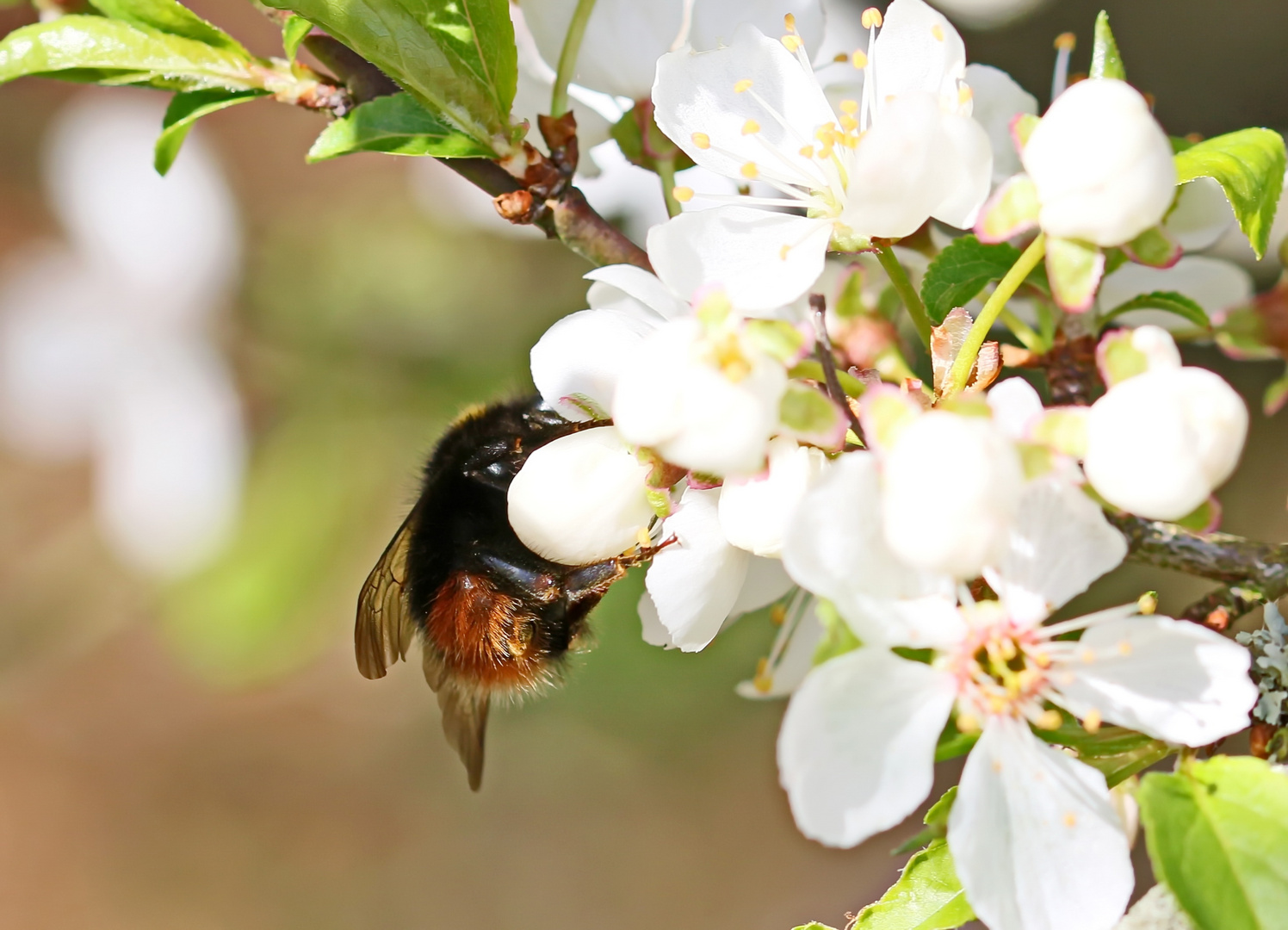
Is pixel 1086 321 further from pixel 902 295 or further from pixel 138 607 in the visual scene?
pixel 138 607

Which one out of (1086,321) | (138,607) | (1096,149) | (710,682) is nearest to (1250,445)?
(710,682)

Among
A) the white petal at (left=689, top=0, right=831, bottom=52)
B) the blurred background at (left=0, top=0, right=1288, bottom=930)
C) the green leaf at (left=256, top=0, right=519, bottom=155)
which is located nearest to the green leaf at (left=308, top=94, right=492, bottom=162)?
the green leaf at (left=256, top=0, right=519, bottom=155)

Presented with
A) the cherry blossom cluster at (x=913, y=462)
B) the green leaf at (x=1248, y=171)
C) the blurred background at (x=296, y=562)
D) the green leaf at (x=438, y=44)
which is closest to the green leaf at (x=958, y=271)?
the cherry blossom cluster at (x=913, y=462)

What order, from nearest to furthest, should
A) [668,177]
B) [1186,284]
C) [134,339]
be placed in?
[668,177] → [1186,284] → [134,339]

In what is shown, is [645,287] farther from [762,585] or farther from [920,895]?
[920,895]

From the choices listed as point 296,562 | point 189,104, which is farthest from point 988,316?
point 296,562

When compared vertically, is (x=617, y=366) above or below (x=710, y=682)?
above

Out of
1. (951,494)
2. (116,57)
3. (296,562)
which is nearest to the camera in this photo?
(951,494)
